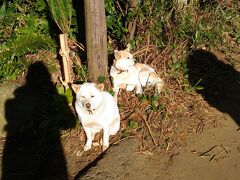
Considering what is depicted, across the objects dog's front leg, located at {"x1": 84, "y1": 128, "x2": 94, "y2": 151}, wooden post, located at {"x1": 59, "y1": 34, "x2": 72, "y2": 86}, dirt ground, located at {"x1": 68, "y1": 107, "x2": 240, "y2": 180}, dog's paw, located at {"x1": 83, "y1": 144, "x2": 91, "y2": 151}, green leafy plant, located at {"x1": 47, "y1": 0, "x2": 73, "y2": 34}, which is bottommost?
dirt ground, located at {"x1": 68, "y1": 107, "x2": 240, "y2": 180}

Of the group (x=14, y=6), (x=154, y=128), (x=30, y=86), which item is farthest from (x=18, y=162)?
(x=14, y=6)

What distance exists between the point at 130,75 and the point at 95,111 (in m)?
1.05

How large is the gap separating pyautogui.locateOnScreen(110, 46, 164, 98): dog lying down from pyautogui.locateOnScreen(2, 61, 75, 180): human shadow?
0.74 metres

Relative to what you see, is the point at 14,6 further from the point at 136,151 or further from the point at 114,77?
the point at 136,151

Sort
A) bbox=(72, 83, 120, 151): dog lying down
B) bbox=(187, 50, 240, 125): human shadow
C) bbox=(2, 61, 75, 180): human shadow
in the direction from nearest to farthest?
bbox=(72, 83, 120, 151): dog lying down
bbox=(2, 61, 75, 180): human shadow
bbox=(187, 50, 240, 125): human shadow

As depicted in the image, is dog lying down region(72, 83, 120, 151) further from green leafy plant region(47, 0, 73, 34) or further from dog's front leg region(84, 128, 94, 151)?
green leafy plant region(47, 0, 73, 34)

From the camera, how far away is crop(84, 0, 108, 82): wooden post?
488 centimetres

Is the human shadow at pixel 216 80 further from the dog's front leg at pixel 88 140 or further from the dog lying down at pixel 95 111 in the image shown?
the dog's front leg at pixel 88 140

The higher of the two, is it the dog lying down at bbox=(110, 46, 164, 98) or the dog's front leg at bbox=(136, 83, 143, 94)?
the dog lying down at bbox=(110, 46, 164, 98)

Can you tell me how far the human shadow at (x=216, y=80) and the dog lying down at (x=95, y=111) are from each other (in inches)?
62.9

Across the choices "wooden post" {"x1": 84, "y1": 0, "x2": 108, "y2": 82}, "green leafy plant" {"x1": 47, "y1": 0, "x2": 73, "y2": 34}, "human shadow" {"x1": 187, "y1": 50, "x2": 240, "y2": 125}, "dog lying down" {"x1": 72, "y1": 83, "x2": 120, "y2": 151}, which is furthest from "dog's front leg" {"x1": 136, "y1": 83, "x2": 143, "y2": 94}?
"green leafy plant" {"x1": 47, "y1": 0, "x2": 73, "y2": 34}

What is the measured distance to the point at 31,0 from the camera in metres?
6.40

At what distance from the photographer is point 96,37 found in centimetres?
504

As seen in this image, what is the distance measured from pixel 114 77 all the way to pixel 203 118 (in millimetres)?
1275
